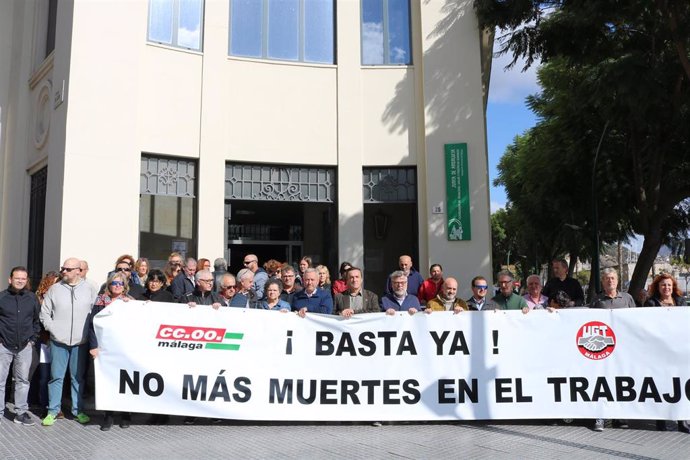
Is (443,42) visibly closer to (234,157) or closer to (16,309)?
(234,157)

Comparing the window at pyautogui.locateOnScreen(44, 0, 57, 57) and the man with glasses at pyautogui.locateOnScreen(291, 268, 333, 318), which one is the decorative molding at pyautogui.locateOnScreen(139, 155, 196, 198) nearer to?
the window at pyautogui.locateOnScreen(44, 0, 57, 57)

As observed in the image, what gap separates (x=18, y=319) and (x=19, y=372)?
61cm

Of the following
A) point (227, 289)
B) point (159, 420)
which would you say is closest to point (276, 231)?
point (227, 289)

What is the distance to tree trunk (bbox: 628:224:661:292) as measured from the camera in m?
16.2

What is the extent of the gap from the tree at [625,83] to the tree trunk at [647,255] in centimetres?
3

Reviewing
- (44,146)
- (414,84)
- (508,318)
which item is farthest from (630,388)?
(44,146)

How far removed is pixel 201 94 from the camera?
1266 centimetres

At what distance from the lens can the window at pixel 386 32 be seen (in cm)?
1373

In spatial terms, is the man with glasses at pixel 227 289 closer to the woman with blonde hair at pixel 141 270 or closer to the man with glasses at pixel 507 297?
the woman with blonde hair at pixel 141 270

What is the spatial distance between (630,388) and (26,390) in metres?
6.70

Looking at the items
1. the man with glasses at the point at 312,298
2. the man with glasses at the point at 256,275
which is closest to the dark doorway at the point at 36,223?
the man with glasses at the point at 256,275

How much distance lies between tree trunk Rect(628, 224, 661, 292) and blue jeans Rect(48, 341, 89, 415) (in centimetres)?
1389

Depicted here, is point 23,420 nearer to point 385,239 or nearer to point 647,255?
point 385,239

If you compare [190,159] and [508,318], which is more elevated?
[190,159]
